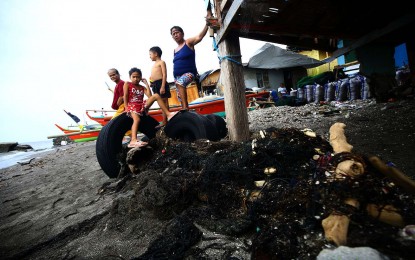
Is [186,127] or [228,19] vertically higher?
[228,19]

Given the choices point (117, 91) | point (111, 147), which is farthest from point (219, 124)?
point (117, 91)

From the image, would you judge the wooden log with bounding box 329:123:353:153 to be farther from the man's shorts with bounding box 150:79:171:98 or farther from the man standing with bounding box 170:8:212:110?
the man's shorts with bounding box 150:79:171:98

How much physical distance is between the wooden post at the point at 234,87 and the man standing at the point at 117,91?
305 cm

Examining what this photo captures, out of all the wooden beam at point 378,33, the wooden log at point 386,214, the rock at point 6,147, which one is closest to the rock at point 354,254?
the wooden log at point 386,214

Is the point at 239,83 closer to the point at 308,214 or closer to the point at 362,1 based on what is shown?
the point at 308,214

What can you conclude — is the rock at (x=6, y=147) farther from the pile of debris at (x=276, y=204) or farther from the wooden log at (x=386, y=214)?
the wooden log at (x=386, y=214)

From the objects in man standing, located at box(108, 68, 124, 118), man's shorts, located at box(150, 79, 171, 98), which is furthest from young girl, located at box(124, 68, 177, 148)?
man standing, located at box(108, 68, 124, 118)

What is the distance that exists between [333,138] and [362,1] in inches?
165

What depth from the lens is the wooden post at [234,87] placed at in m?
3.72

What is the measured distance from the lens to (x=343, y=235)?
1307 mm

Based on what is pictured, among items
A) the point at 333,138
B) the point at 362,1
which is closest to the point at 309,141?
the point at 333,138

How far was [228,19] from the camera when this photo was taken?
327 centimetres

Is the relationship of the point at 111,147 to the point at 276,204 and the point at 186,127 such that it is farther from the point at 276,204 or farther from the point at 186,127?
the point at 276,204

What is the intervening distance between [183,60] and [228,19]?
1.64 meters
